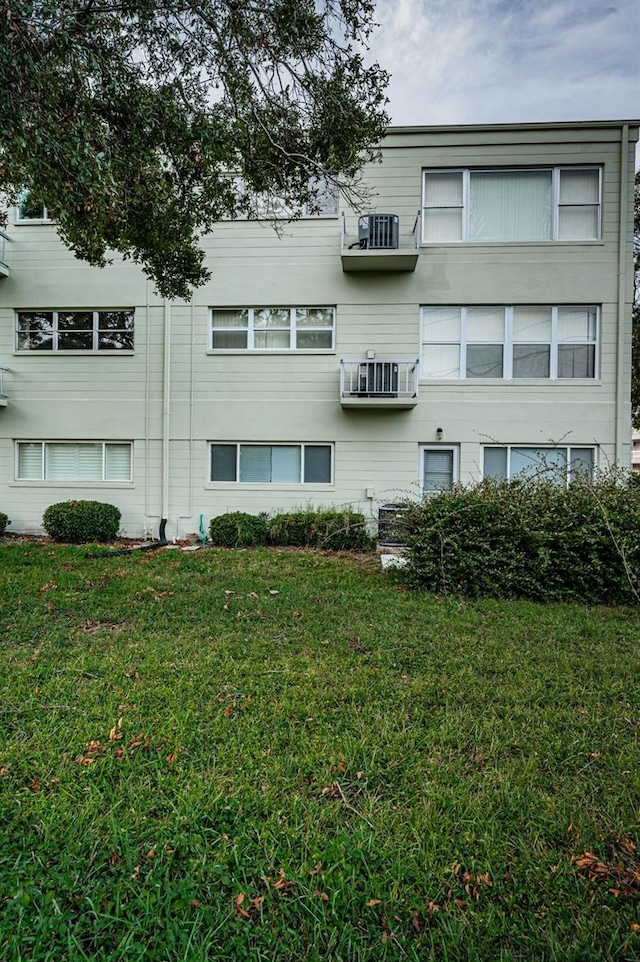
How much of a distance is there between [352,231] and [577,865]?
11989mm

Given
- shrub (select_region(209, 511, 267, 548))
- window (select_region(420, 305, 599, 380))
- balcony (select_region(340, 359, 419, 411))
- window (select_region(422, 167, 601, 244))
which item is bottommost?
shrub (select_region(209, 511, 267, 548))

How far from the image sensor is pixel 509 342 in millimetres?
10945

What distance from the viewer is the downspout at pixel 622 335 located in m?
10.4

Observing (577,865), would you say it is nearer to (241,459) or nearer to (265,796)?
(265,796)

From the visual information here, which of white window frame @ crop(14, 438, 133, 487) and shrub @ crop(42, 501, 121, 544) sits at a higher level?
white window frame @ crop(14, 438, 133, 487)

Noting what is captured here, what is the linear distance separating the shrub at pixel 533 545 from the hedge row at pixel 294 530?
12.5ft

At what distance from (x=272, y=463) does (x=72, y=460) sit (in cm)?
507

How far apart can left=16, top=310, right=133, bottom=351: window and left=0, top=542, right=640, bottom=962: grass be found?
8816 mm

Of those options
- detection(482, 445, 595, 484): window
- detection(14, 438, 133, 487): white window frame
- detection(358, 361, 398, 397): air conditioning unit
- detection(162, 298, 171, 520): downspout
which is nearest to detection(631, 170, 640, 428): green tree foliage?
detection(482, 445, 595, 484): window

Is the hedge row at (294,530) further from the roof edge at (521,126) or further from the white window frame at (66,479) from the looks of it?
the roof edge at (521,126)

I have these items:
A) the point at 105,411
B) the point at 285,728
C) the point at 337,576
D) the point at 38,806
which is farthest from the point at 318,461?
the point at 38,806

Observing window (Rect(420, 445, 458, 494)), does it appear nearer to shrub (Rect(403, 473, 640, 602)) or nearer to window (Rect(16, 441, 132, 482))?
shrub (Rect(403, 473, 640, 602))

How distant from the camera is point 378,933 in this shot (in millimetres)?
1685

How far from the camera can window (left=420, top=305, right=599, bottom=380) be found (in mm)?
10820
